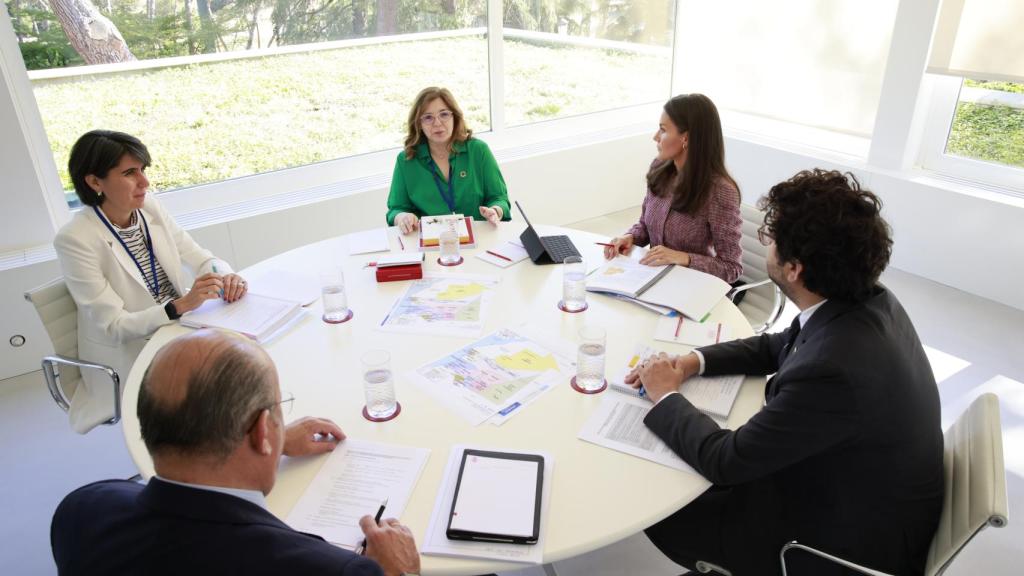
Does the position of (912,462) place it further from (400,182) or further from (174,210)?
(174,210)

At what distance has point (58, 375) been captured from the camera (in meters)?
2.41

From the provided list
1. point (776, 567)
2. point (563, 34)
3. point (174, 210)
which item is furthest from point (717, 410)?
point (563, 34)

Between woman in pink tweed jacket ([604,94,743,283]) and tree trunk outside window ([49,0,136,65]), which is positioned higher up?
tree trunk outside window ([49,0,136,65])

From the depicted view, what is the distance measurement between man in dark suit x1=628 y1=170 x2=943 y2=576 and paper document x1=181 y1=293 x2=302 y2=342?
124cm

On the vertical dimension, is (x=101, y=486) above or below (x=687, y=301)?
above

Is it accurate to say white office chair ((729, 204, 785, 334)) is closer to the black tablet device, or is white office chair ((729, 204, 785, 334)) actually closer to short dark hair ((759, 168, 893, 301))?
short dark hair ((759, 168, 893, 301))

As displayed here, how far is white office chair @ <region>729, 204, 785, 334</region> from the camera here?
2.87 meters

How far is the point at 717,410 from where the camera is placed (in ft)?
5.74

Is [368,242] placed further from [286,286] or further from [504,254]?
[504,254]

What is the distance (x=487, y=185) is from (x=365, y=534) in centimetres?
228

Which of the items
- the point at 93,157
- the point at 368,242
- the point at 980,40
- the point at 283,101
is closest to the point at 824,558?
the point at 368,242

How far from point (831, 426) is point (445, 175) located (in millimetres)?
2322

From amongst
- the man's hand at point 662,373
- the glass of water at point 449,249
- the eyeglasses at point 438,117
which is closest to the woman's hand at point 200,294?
the glass of water at point 449,249

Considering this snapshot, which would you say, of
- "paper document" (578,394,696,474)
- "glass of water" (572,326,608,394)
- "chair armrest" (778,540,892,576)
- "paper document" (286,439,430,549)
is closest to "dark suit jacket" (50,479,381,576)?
"paper document" (286,439,430,549)
